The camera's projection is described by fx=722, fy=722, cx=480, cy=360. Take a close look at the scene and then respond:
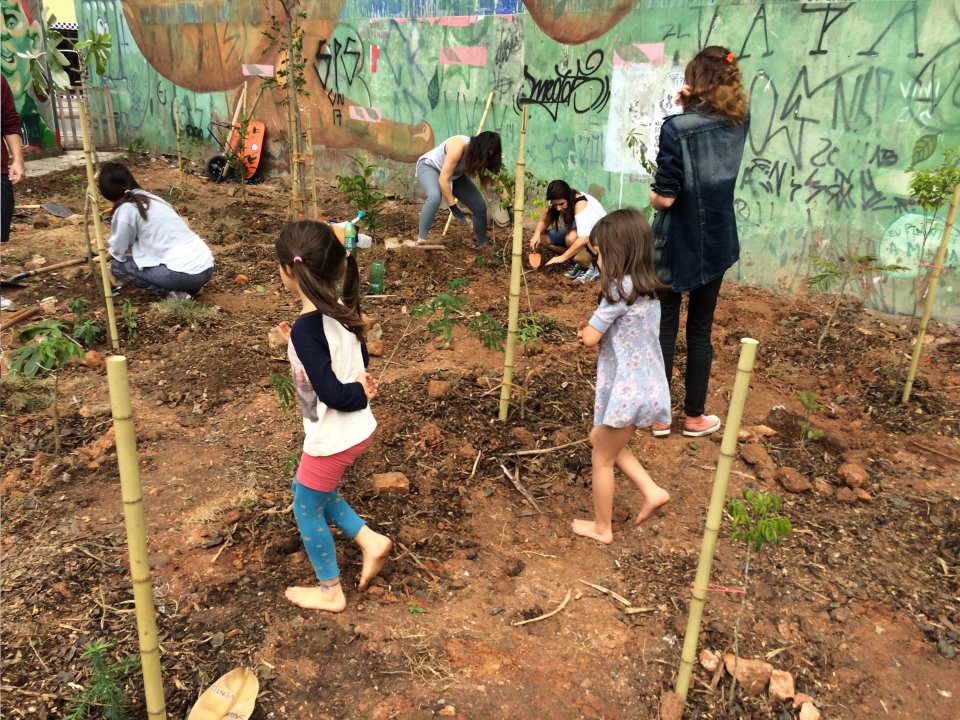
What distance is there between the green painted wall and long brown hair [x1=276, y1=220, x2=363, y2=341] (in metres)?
4.42

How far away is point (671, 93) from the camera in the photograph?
241 inches

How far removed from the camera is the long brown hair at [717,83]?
315cm

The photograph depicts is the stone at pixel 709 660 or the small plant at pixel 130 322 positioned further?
the small plant at pixel 130 322

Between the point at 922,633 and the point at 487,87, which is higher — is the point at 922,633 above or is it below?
below

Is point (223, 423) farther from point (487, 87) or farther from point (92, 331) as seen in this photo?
point (487, 87)

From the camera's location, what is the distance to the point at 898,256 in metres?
5.15

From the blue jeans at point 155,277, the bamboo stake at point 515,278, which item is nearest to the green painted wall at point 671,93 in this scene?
the bamboo stake at point 515,278

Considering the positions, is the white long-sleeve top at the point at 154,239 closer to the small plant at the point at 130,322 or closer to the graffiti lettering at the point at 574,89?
the small plant at the point at 130,322

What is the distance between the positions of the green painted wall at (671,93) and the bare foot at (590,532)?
3.48m

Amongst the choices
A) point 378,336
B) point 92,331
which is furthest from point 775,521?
point 92,331

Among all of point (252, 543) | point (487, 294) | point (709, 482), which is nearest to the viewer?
point (252, 543)

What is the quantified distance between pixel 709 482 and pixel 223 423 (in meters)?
2.50

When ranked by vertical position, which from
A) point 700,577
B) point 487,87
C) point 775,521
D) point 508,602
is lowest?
point 508,602

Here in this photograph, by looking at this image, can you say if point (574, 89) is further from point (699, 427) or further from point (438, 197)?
point (699, 427)
